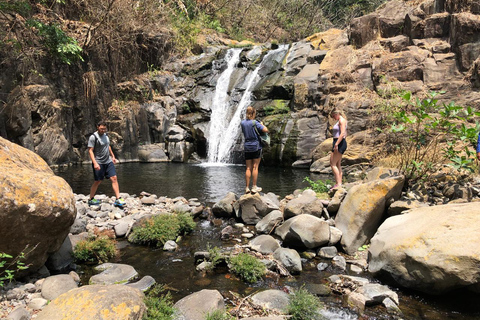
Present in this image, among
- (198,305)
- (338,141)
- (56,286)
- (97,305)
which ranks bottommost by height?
(198,305)

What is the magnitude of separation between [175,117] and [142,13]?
6.49 meters

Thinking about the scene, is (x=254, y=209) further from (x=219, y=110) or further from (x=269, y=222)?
(x=219, y=110)

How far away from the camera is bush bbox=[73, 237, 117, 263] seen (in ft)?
15.9

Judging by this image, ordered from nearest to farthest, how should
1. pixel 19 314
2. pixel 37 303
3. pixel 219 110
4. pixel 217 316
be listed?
1. pixel 19 314
2. pixel 217 316
3. pixel 37 303
4. pixel 219 110

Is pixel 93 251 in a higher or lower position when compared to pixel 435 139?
lower

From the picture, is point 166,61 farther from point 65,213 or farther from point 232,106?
point 65,213

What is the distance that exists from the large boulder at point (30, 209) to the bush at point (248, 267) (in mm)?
2296

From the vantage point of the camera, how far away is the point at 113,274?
439 cm

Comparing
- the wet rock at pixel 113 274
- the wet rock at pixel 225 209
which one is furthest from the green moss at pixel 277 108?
the wet rock at pixel 113 274

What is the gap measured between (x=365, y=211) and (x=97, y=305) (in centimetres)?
424

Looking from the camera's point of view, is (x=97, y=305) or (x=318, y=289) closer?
(x=97, y=305)

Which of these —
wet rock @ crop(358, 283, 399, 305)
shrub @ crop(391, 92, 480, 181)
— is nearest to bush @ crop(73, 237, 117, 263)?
wet rock @ crop(358, 283, 399, 305)

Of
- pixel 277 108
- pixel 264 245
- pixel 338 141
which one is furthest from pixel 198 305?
pixel 277 108

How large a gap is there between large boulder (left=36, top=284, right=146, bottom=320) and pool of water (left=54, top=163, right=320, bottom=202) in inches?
226
